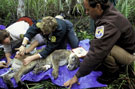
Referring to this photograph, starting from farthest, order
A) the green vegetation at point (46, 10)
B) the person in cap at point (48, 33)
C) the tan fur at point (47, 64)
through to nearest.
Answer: the green vegetation at point (46, 10) → the tan fur at point (47, 64) → the person in cap at point (48, 33)

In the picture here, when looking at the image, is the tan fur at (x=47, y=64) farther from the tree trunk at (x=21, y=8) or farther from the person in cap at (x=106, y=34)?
the tree trunk at (x=21, y=8)

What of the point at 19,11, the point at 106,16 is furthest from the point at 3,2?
the point at 106,16

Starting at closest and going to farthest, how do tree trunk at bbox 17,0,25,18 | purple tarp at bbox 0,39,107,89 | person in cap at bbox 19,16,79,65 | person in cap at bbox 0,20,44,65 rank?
purple tarp at bbox 0,39,107,89
person in cap at bbox 19,16,79,65
person in cap at bbox 0,20,44,65
tree trunk at bbox 17,0,25,18

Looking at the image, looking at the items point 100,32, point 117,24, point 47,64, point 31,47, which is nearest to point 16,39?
point 31,47

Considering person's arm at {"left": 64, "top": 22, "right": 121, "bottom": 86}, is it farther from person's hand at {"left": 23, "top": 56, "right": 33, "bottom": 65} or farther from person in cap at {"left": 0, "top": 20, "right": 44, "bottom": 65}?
person in cap at {"left": 0, "top": 20, "right": 44, "bottom": 65}

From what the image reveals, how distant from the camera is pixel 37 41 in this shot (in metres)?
3.95

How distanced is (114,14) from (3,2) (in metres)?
5.70

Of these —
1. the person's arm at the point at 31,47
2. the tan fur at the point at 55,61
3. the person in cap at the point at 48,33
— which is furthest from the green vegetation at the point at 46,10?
the person's arm at the point at 31,47

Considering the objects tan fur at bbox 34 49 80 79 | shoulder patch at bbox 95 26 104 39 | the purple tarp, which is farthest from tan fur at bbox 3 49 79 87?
shoulder patch at bbox 95 26 104 39

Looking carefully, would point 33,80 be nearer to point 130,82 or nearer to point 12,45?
point 12,45

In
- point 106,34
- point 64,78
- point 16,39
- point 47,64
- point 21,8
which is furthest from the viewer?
point 21,8

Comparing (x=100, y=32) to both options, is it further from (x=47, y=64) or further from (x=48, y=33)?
(x=47, y=64)

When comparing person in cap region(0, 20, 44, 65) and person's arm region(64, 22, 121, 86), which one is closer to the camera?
person's arm region(64, 22, 121, 86)

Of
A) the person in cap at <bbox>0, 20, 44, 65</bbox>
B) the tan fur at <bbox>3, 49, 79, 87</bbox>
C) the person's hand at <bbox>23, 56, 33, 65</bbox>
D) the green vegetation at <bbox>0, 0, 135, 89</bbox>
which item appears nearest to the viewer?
the tan fur at <bbox>3, 49, 79, 87</bbox>
